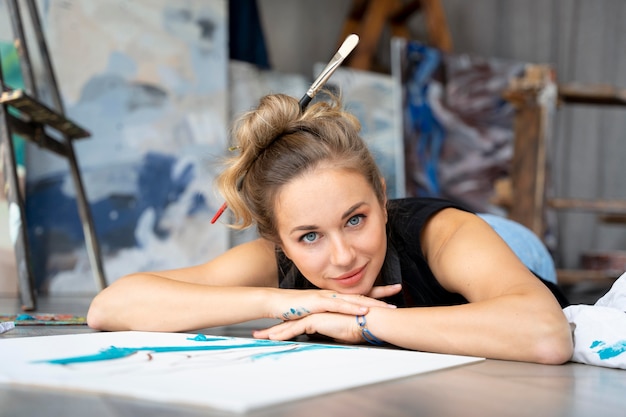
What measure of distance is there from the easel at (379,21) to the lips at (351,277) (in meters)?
3.73

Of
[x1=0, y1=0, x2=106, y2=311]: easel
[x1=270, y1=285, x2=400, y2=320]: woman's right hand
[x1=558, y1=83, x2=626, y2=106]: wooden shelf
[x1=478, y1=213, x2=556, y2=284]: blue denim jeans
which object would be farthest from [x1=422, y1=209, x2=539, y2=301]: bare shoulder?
[x1=558, y1=83, x2=626, y2=106]: wooden shelf

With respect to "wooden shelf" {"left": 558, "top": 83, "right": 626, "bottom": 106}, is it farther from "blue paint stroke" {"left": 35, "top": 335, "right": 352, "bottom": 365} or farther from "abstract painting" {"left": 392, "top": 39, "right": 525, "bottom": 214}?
"blue paint stroke" {"left": 35, "top": 335, "right": 352, "bottom": 365}

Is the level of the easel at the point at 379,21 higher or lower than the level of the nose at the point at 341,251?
higher

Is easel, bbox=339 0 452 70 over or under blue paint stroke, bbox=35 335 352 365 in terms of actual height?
over

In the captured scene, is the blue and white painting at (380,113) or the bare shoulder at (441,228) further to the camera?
the blue and white painting at (380,113)

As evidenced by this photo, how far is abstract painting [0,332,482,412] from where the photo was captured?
2.75 ft

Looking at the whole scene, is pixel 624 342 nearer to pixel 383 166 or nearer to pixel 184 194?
pixel 184 194

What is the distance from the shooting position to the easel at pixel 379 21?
498 cm

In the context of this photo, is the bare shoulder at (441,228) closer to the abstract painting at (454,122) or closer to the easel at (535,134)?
the easel at (535,134)

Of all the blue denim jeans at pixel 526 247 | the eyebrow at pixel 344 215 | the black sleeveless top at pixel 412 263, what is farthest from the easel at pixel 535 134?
the eyebrow at pixel 344 215

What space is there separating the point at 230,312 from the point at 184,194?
293cm

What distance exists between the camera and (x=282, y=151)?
1.54m

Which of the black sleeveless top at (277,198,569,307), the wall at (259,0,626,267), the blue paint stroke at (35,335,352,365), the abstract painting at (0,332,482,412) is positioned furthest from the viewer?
the wall at (259,0,626,267)

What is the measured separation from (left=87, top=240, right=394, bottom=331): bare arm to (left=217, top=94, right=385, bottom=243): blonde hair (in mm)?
168
